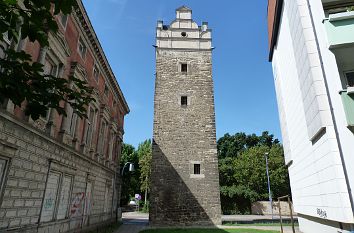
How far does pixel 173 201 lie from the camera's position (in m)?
19.1

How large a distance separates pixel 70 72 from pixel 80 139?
3.53m

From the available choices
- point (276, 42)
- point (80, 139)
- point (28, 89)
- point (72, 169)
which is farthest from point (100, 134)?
point (28, 89)

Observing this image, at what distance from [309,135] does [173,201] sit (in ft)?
38.7

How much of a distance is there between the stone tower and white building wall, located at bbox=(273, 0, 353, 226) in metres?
6.67

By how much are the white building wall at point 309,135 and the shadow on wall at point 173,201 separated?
6.85 meters

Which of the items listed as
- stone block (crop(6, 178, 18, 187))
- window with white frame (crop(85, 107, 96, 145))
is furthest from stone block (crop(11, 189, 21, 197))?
window with white frame (crop(85, 107, 96, 145))

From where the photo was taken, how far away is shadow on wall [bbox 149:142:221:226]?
1870 centimetres

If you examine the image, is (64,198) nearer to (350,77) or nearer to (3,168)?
(3,168)

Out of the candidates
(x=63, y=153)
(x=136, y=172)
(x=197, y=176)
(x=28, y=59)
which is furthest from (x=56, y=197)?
(x=136, y=172)

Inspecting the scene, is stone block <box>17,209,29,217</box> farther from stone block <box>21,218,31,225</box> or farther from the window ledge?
the window ledge

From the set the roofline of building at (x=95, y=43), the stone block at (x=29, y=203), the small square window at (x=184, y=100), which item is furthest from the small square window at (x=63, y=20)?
the small square window at (x=184, y=100)

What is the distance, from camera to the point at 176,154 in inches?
797

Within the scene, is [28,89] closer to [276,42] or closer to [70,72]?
[70,72]

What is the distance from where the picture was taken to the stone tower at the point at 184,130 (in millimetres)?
19000
